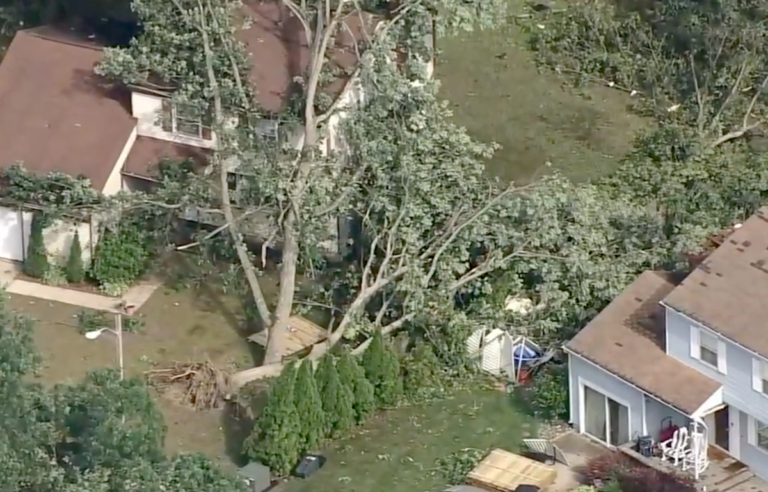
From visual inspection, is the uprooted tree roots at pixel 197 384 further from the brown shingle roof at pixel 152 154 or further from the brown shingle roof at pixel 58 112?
the brown shingle roof at pixel 152 154

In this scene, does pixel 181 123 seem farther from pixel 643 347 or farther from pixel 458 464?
pixel 643 347

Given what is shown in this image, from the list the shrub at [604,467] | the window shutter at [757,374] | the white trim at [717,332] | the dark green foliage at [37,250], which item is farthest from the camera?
the dark green foliage at [37,250]

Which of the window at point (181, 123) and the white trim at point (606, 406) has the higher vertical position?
the window at point (181, 123)

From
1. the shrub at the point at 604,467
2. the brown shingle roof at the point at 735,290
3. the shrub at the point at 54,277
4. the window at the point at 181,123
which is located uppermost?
the window at the point at 181,123

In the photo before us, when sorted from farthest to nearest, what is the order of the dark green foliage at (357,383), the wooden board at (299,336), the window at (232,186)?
the window at (232,186) → the wooden board at (299,336) → the dark green foliage at (357,383)

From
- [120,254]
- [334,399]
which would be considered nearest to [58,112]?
[120,254]

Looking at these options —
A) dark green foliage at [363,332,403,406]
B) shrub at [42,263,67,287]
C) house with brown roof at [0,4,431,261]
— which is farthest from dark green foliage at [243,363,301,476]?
shrub at [42,263,67,287]

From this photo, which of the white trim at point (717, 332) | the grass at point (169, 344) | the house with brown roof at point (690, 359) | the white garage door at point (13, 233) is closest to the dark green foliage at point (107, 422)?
the grass at point (169, 344)
